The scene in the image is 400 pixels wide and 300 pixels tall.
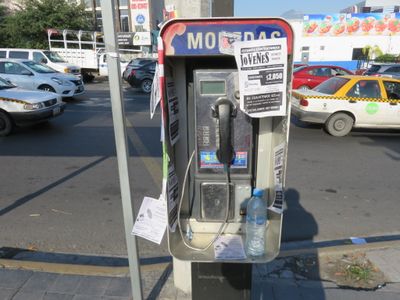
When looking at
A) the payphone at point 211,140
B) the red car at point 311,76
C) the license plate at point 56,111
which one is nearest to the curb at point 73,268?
the payphone at point 211,140

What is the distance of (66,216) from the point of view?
3.96 m

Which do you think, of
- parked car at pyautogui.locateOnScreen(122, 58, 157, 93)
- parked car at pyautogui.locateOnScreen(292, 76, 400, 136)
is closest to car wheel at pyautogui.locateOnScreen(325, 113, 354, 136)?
parked car at pyautogui.locateOnScreen(292, 76, 400, 136)

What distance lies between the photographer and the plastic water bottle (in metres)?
1.91

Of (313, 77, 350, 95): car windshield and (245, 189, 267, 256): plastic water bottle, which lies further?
(313, 77, 350, 95): car windshield

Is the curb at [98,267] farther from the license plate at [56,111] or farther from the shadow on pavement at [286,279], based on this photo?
the license plate at [56,111]

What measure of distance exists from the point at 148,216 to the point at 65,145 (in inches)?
209

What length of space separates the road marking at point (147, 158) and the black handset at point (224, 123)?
3039 millimetres

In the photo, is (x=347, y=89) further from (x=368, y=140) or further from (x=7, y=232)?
(x=7, y=232)

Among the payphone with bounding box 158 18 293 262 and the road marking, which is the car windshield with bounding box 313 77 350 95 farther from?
the payphone with bounding box 158 18 293 262

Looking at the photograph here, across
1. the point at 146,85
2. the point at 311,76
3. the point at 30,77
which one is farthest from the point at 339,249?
the point at 146,85

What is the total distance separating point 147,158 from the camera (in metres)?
5.95

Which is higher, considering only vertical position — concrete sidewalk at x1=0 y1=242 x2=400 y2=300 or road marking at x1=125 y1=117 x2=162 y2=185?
concrete sidewalk at x1=0 y1=242 x2=400 y2=300

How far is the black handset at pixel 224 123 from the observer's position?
6.07 ft

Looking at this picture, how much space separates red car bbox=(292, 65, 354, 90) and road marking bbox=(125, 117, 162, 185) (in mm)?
7350
